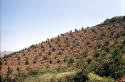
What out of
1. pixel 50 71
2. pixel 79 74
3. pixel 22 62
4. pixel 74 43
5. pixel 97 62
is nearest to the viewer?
pixel 79 74

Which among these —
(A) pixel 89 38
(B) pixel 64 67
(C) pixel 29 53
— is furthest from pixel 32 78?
(A) pixel 89 38

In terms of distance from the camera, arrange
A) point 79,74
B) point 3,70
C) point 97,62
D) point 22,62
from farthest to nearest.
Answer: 1. point 22,62
2. point 3,70
3. point 97,62
4. point 79,74

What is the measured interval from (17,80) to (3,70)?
5406 mm

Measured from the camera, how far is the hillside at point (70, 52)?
23781 millimetres

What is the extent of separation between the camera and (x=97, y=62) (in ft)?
66.0

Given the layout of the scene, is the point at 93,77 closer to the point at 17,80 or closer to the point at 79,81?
the point at 79,81

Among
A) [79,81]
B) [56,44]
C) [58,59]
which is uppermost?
[56,44]

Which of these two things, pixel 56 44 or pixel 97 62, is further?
pixel 56 44

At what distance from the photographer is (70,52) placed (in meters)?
28.6

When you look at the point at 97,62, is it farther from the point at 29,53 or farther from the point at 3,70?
the point at 29,53

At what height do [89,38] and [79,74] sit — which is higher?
[89,38]

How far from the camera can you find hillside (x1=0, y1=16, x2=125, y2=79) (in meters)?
23.8

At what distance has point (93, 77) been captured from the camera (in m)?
16.9

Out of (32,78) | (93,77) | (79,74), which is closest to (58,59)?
(32,78)
